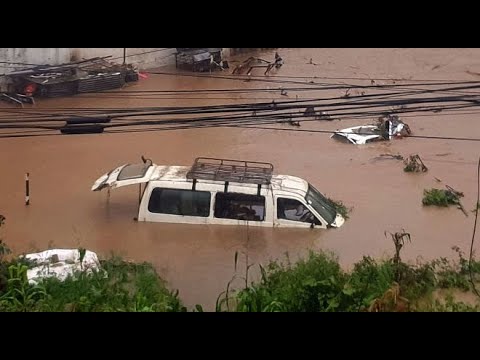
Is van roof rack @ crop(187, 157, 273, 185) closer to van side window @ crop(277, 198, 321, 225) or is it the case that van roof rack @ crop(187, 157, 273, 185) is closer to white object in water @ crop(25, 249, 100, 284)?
van side window @ crop(277, 198, 321, 225)

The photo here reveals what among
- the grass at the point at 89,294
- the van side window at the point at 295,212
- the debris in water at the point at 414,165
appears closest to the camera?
the grass at the point at 89,294

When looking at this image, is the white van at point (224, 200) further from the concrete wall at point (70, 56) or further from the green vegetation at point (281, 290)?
the concrete wall at point (70, 56)

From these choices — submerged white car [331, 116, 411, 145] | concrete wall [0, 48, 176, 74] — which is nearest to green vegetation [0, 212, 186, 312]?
submerged white car [331, 116, 411, 145]

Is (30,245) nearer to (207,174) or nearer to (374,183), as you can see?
(207,174)

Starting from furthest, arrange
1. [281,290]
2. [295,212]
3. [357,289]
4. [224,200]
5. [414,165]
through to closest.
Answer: [414,165] → [295,212] → [224,200] → [281,290] → [357,289]

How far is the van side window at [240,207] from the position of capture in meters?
10.7

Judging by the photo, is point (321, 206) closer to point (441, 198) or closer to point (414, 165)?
point (441, 198)

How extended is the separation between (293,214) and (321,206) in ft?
1.84

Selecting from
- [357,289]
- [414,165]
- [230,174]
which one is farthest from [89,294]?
[414,165]

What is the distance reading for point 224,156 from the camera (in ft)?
49.0

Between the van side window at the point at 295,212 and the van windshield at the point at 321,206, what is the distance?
0.48 feet

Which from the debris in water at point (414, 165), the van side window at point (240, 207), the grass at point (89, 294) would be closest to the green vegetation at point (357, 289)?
the grass at point (89, 294)

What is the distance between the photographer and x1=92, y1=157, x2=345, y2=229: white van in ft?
34.9

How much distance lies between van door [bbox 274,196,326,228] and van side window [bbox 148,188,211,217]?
0.98m
